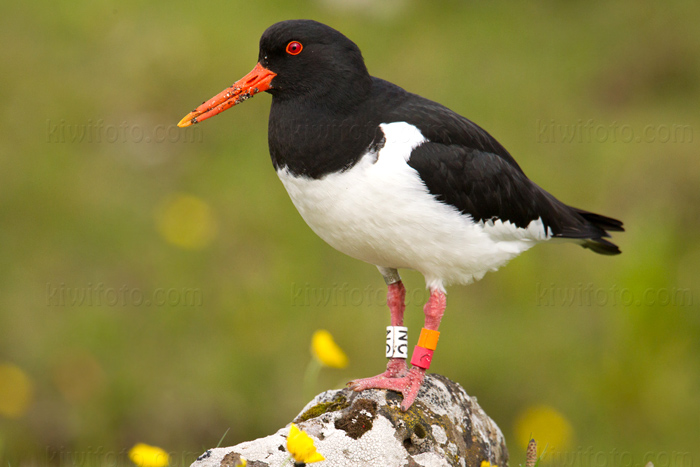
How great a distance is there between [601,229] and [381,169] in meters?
2.19

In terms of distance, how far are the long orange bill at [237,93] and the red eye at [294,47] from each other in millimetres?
172

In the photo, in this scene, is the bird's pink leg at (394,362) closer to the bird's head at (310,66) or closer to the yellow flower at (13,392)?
the bird's head at (310,66)

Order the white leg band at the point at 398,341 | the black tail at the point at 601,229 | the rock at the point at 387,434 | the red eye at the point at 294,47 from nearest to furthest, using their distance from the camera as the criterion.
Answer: the rock at the point at 387,434, the red eye at the point at 294,47, the white leg band at the point at 398,341, the black tail at the point at 601,229

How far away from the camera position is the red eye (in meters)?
4.60

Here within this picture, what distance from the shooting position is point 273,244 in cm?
945

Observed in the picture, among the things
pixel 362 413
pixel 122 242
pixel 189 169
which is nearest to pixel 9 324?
pixel 122 242

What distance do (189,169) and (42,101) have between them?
2.12 metres

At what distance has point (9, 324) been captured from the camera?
8773 mm

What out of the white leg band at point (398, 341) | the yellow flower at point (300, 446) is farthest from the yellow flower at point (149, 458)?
the white leg band at point (398, 341)

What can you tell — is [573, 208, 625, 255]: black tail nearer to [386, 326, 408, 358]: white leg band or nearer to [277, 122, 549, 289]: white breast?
[277, 122, 549, 289]: white breast

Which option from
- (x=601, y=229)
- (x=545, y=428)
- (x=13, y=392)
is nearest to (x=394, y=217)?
(x=601, y=229)

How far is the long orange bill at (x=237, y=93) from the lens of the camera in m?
4.68

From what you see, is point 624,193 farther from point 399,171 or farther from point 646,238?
point 399,171

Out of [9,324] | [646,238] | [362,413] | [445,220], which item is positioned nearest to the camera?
[362,413]
